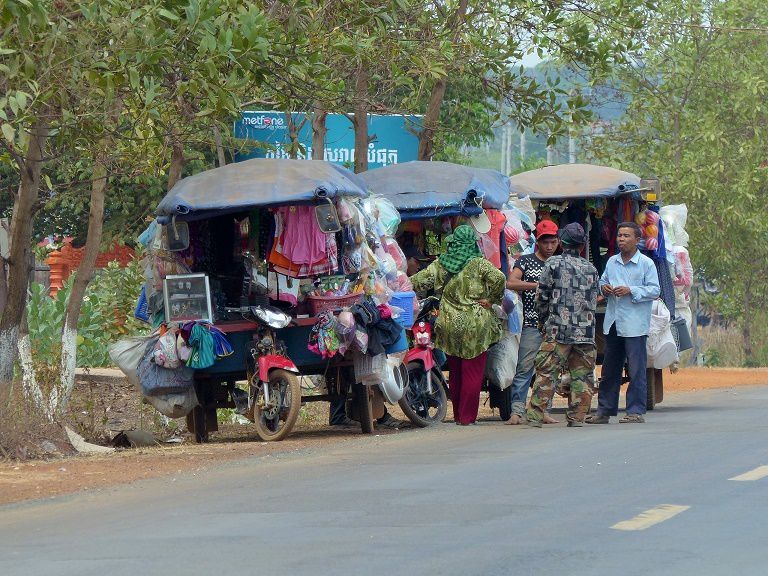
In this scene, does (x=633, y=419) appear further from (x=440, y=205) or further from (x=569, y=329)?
(x=440, y=205)

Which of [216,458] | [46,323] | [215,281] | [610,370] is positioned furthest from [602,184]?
[46,323]

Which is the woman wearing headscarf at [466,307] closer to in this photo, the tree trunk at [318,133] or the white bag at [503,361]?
the white bag at [503,361]

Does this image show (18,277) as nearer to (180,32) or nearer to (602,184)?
(180,32)

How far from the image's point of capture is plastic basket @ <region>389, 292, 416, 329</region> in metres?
15.4

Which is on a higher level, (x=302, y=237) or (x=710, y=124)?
(x=710, y=124)

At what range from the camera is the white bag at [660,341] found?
17969 millimetres

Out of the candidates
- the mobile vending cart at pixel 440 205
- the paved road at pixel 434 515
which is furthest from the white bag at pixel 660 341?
the paved road at pixel 434 515

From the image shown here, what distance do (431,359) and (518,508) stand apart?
22.8 feet

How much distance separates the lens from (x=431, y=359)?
1623cm

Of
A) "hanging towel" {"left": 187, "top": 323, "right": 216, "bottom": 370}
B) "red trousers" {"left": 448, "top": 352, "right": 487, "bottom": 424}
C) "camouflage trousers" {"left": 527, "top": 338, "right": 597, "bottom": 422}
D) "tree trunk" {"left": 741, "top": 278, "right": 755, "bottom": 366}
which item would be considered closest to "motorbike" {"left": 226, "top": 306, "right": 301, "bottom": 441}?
"hanging towel" {"left": 187, "top": 323, "right": 216, "bottom": 370}

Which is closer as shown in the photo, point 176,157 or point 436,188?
point 436,188

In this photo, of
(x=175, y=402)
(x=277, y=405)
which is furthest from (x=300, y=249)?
(x=175, y=402)

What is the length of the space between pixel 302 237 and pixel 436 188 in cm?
255

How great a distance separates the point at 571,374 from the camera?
51.2 feet
